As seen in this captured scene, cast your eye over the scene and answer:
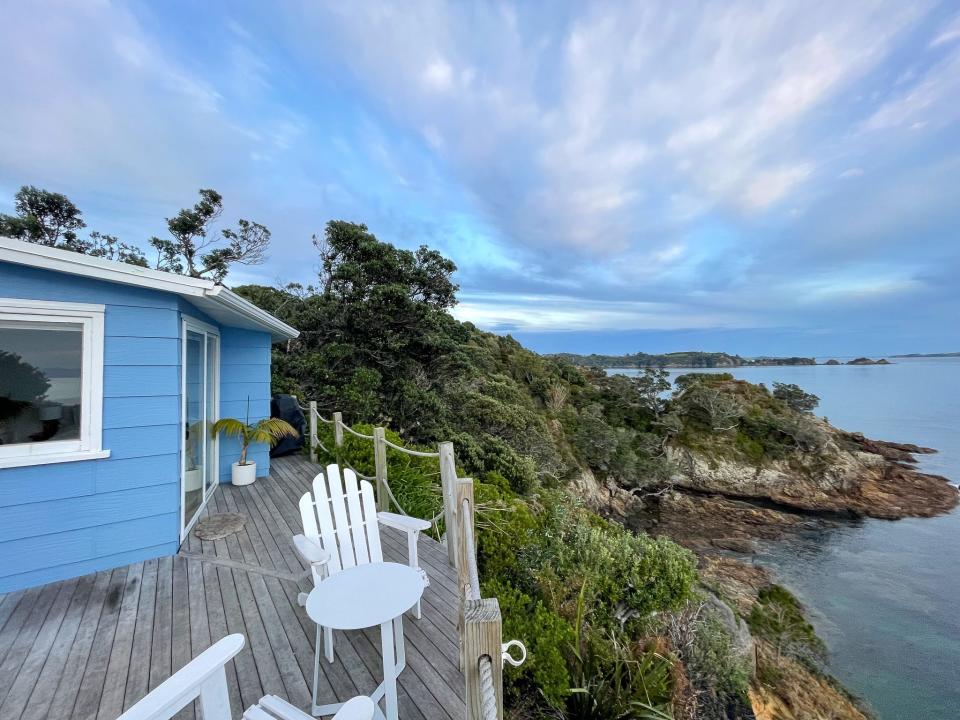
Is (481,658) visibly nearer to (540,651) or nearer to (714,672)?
(540,651)

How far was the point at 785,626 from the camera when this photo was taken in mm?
7738

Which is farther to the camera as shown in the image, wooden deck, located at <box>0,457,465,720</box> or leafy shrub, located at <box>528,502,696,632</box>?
leafy shrub, located at <box>528,502,696,632</box>

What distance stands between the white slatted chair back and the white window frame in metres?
1.80

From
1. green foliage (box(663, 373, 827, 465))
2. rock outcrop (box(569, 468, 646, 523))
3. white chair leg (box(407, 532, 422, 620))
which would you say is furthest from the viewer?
green foliage (box(663, 373, 827, 465))

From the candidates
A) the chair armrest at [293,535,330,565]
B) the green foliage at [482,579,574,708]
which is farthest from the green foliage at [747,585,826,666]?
the chair armrest at [293,535,330,565]

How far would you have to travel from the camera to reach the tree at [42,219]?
12234 mm

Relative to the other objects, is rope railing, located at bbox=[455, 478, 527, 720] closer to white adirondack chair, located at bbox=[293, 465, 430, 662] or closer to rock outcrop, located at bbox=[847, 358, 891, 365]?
white adirondack chair, located at bbox=[293, 465, 430, 662]

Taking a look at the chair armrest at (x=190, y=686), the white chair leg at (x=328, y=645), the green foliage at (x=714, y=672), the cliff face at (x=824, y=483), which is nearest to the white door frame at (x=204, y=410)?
the white chair leg at (x=328, y=645)

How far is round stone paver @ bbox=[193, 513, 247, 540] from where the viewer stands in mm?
3572

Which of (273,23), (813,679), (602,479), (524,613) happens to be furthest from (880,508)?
(273,23)

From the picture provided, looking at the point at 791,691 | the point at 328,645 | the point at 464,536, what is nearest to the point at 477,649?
the point at 464,536

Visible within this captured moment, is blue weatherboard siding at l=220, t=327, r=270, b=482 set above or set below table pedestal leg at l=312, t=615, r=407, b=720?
above

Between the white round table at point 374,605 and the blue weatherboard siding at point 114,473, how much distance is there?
7.27ft

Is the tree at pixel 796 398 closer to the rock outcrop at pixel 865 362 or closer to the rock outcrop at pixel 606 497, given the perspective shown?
the rock outcrop at pixel 606 497
